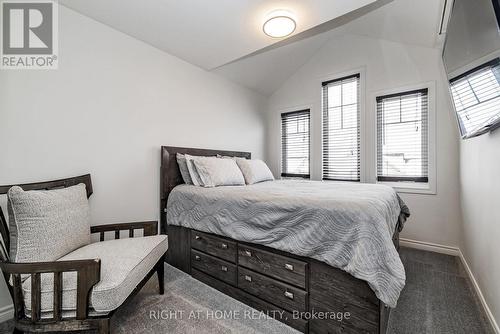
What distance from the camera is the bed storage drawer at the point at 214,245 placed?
1943mm

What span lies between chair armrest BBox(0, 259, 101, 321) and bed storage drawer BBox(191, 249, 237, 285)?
3.33 feet

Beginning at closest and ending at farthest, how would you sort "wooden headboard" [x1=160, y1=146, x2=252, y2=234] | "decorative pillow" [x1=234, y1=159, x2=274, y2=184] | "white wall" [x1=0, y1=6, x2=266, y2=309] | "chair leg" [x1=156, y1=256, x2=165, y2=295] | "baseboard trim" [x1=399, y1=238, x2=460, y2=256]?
"white wall" [x1=0, y1=6, x2=266, y2=309], "chair leg" [x1=156, y1=256, x2=165, y2=295], "wooden headboard" [x1=160, y1=146, x2=252, y2=234], "baseboard trim" [x1=399, y1=238, x2=460, y2=256], "decorative pillow" [x1=234, y1=159, x2=274, y2=184]

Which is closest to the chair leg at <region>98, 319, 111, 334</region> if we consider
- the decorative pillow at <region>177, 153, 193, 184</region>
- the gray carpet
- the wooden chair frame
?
the wooden chair frame

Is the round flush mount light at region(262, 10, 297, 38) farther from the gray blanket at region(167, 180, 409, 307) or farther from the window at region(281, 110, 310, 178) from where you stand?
the window at region(281, 110, 310, 178)

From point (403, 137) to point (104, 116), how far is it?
3745mm

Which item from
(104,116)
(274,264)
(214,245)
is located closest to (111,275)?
(214,245)

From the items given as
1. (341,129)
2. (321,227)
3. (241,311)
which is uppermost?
(341,129)

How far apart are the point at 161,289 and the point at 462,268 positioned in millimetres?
3115

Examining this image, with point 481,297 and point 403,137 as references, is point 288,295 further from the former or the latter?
point 403,137

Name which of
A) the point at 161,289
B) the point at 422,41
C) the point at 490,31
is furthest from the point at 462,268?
the point at 161,289

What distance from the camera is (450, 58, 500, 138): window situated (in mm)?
1347

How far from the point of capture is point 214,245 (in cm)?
206

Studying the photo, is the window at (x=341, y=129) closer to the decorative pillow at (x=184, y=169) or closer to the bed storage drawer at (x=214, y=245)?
the decorative pillow at (x=184, y=169)

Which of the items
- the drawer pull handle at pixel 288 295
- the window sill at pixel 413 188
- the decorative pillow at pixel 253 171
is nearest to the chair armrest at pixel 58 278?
the drawer pull handle at pixel 288 295
